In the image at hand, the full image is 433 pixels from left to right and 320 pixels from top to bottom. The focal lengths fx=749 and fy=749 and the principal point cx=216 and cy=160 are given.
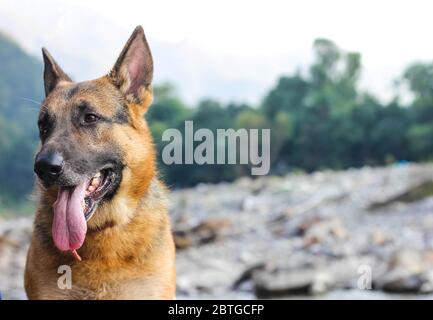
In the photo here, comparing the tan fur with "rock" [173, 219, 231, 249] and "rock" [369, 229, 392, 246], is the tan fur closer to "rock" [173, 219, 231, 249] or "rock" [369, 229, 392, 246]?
"rock" [173, 219, 231, 249]

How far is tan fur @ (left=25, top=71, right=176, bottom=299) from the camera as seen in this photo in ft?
9.49

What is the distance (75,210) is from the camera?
275cm

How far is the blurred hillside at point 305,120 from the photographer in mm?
7309

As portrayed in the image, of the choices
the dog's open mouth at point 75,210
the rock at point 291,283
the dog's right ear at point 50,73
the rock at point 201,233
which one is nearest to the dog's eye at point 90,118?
the dog's open mouth at point 75,210

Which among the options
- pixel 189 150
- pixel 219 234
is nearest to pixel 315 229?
pixel 219 234

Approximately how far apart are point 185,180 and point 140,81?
5.38 meters

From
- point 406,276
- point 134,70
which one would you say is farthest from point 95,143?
point 406,276

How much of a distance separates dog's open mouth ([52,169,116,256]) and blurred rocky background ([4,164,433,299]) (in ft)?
8.28

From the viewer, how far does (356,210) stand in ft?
31.4

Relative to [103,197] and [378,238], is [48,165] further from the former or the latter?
[378,238]

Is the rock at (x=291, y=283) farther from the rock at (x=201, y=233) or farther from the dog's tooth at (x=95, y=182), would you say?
the dog's tooth at (x=95, y=182)
